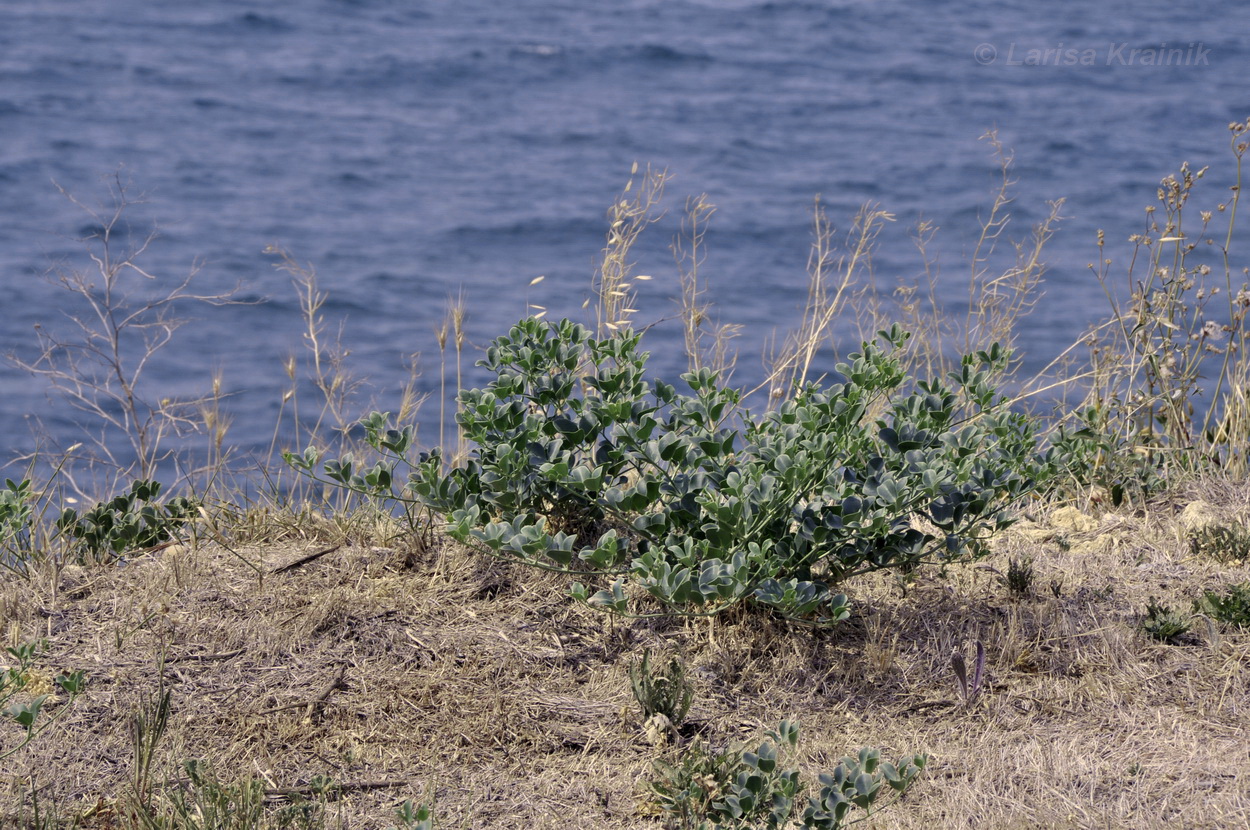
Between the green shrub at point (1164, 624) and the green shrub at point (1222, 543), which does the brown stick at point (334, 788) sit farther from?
the green shrub at point (1222, 543)

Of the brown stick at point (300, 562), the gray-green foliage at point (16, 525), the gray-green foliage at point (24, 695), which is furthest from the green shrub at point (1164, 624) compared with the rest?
the gray-green foliage at point (16, 525)

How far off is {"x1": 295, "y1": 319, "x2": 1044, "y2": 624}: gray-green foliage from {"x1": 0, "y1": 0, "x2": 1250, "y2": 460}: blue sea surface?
535 cm

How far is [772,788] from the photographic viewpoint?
96.8 inches

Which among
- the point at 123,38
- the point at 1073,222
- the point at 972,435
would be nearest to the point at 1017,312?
the point at 972,435

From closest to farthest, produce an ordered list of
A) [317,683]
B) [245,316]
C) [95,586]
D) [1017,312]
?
[317,683]
[95,586]
[1017,312]
[245,316]

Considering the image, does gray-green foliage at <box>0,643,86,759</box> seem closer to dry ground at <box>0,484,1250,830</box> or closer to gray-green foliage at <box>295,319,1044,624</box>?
dry ground at <box>0,484,1250,830</box>

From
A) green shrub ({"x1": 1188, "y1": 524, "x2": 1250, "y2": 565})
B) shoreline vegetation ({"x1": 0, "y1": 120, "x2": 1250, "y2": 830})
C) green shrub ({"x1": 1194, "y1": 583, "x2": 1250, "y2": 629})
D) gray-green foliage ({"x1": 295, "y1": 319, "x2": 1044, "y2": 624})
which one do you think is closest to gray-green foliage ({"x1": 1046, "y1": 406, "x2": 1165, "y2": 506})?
shoreline vegetation ({"x1": 0, "y1": 120, "x2": 1250, "y2": 830})

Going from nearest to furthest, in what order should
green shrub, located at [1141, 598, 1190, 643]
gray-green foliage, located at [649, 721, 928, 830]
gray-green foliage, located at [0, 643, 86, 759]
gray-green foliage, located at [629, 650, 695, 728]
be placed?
gray-green foliage, located at [649, 721, 928, 830], gray-green foliage, located at [0, 643, 86, 759], gray-green foliage, located at [629, 650, 695, 728], green shrub, located at [1141, 598, 1190, 643]

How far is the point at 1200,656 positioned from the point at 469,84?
50.8 ft

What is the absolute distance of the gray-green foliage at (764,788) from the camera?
7.46 ft

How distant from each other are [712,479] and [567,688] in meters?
0.64

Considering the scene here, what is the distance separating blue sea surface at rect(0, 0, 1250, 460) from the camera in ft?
37.2

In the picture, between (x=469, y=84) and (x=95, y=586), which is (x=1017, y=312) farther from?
(x=469, y=84)

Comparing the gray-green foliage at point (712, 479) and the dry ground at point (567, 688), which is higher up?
the gray-green foliage at point (712, 479)
